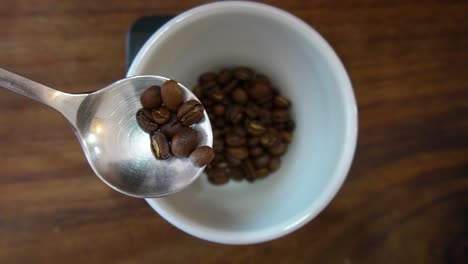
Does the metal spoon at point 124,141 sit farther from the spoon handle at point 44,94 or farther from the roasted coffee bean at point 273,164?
the roasted coffee bean at point 273,164

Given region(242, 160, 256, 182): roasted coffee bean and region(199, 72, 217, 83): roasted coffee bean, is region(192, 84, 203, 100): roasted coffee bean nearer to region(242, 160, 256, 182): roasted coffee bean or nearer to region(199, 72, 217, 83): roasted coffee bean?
region(199, 72, 217, 83): roasted coffee bean

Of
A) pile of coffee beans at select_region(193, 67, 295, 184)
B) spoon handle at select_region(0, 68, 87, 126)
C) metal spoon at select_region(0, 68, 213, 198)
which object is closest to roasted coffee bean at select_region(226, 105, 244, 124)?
pile of coffee beans at select_region(193, 67, 295, 184)

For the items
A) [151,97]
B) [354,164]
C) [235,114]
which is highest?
[151,97]

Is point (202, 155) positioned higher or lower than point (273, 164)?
higher

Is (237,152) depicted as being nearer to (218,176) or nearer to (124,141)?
(218,176)

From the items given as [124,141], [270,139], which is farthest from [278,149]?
[124,141]

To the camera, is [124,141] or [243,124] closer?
[124,141]
